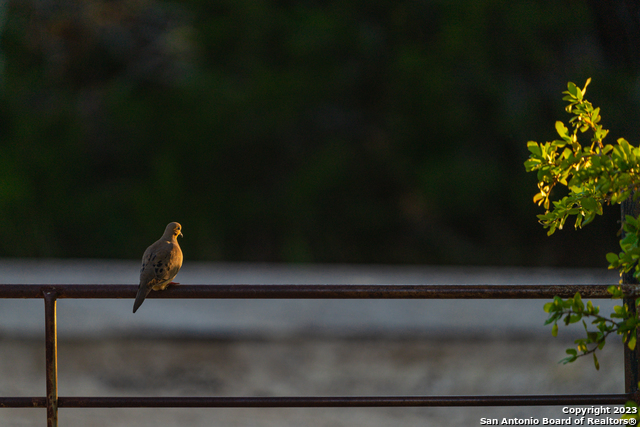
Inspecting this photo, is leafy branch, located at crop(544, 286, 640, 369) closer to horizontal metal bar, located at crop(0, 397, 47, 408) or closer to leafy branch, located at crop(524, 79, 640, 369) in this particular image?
leafy branch, located at crop(524, 79, 640, 369)

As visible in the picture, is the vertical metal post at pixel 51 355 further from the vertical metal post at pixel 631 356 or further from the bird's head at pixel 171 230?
the vertical metal post at pixel 631 356

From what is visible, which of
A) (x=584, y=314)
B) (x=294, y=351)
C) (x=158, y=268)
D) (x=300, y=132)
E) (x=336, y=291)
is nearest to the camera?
(x=584, y=314)

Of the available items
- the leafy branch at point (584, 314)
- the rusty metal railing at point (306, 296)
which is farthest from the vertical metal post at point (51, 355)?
the leafy branch at point (584, 314)

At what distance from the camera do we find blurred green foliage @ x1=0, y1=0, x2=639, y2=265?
5.60 metres

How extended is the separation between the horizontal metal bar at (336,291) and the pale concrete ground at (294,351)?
2.72 meters

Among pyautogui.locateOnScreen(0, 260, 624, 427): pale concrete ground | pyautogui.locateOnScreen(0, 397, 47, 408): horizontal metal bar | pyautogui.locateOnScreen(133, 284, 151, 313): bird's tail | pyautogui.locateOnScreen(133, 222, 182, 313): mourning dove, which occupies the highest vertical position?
pyautogui.locateOnScreen(0, 260, 624, 427): pale concrete ground

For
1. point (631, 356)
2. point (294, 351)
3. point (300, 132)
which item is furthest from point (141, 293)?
point (300, 132)

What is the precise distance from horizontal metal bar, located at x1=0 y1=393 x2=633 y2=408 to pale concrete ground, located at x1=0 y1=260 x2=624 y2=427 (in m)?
2.60

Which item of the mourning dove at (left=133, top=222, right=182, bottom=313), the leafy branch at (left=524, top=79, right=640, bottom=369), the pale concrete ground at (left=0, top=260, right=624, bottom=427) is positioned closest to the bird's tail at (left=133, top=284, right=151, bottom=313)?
the mourning dove at (left=133, top=222, right=182, bottom=313)

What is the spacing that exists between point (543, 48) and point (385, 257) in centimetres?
277

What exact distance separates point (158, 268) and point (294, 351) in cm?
384

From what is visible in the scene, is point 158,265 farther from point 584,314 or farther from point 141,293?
point 584,314

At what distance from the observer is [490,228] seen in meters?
6.20

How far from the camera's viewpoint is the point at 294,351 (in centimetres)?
492
